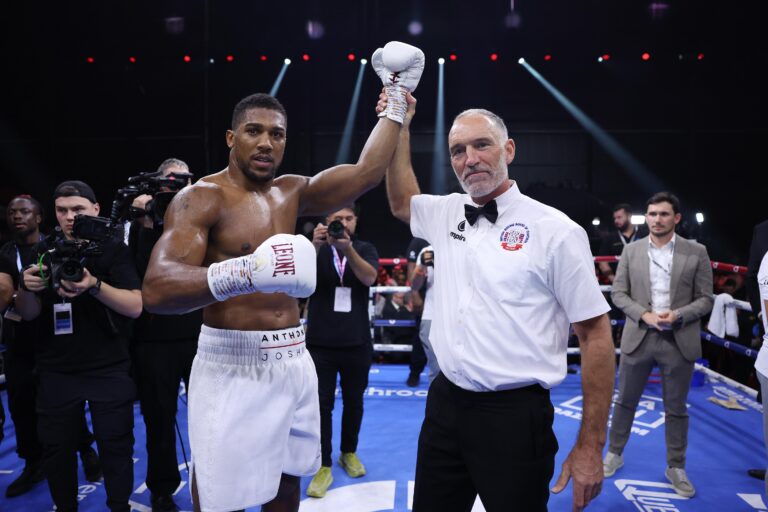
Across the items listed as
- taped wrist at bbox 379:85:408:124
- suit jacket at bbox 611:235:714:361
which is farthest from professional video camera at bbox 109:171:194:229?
suit jacket at bbox 611:235:714:361

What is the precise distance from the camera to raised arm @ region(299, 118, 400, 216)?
6.01 feet

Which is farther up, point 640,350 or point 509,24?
point 509,24

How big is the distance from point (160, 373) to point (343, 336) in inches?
41.1

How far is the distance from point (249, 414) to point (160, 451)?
129 cm

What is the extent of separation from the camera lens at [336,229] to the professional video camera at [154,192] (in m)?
0.96

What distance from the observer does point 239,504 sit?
5.19 feet

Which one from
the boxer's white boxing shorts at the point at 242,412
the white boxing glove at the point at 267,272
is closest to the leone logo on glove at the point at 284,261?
the white boxing glove at the point at 267,272

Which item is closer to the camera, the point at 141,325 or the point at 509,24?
the point at 141,325

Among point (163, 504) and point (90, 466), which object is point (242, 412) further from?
point (90, 466)

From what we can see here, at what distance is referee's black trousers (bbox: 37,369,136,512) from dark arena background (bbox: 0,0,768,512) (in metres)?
8.21

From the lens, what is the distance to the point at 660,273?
321 centimetres

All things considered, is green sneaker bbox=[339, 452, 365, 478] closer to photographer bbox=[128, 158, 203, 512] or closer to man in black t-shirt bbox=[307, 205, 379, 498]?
man in black t-shirt bbox=[307, 205, 379, 498]

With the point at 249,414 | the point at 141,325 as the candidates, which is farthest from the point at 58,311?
the point at 249,414

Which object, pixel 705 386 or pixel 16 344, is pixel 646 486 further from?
pixel 16 344
